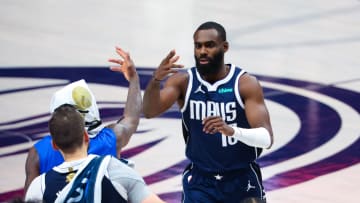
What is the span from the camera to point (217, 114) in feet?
20.8

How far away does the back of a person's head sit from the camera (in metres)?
4.48

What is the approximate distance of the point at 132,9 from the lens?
14.4 meters

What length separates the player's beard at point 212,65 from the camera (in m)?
6.34

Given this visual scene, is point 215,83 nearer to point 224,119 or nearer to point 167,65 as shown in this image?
point 224,119

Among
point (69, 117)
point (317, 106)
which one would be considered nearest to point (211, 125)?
point (69, 117)

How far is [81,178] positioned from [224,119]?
6.65 ft

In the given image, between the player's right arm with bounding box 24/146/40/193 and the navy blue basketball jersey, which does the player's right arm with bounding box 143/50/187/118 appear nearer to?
the navy blue basketball jersey

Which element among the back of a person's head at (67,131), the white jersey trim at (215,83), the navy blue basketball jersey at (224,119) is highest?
the back of a person's head at (67,131)

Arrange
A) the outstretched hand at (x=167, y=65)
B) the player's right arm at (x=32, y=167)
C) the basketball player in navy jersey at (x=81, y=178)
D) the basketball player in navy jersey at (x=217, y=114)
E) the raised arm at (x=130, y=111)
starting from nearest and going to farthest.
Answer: the basketball player in navy jersey at (x=81, y=178), the player's right arm at (x=32, y=167), the raised arm at (x=130, y=111), the outstretched hand at (x=167, y=65), the basketball player in navy jersey at (x=217, y=114)

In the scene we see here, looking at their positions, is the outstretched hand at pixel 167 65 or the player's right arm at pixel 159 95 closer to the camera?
the outstretched hand at pixel 167 65

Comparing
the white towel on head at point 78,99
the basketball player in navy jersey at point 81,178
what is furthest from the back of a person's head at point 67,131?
the white towel on head at point 78,99

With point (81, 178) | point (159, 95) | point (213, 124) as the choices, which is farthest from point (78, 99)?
point (159, 95)

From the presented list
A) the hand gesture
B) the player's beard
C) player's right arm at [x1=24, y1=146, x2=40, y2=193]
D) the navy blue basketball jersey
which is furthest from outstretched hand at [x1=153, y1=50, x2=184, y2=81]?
player's right arm at [x1=24, y1=146, x2=40, y2=193]

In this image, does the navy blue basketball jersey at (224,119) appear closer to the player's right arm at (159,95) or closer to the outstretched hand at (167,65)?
the player's right arm at (159,95)
